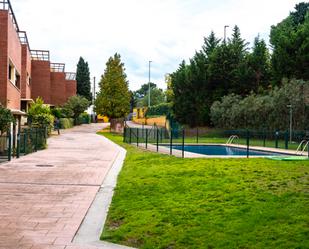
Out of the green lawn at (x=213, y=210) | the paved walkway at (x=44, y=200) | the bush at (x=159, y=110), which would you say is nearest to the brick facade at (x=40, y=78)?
the bush at (x=159, y=110)

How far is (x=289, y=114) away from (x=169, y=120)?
18.7 m

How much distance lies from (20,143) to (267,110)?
2431 centimetres

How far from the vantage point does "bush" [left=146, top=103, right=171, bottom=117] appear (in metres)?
60.3

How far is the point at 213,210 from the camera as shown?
25.8ft

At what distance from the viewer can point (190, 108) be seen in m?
50.9

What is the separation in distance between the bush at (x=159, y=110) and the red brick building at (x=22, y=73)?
1248 centimetres

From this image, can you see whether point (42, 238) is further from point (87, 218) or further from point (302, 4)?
point (302, 4)

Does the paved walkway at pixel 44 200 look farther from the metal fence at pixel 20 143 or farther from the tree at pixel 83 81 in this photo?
the tree at pixel 83 81

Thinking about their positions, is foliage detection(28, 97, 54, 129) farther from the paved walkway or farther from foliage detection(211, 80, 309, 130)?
the paved walkway

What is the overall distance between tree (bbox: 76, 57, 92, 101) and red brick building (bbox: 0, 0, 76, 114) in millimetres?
14346

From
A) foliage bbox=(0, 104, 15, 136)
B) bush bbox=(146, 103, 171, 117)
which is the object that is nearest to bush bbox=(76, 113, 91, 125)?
bush bbox=(146, 103, 171, 117)

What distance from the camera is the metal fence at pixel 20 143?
18.9 metres

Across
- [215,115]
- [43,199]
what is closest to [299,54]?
[215,115]

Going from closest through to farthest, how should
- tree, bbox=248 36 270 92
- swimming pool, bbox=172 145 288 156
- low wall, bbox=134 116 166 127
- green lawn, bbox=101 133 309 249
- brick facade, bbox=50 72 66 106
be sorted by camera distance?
1. green lawn, bbox=101 133 309 249
2. swimming pool, bbox=172 145 288 156
3. tree, bbox=248 36 270 92
4. low wall, bbox=134 116 166 127
5. brick facade, bbox=50 72 66 106
